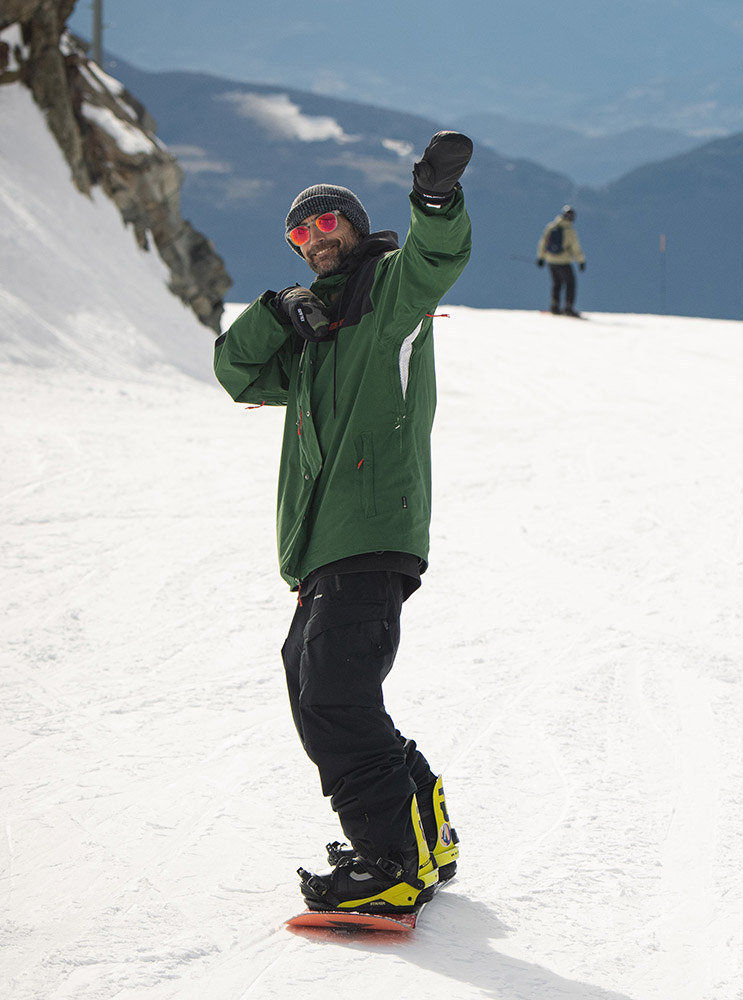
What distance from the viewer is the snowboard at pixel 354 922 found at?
212 cm

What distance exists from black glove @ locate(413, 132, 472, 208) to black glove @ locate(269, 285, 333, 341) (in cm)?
35

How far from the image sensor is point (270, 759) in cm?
302

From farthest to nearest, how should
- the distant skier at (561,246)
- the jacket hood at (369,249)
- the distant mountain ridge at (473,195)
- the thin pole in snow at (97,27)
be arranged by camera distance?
the distant mountain ridge at (473,195), the thin pole in snow at (97,27), the distant skier at (561,246), the jacket hood at (369,249)

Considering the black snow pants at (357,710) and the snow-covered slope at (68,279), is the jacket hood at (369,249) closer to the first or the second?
the black snow pants at (357,710)

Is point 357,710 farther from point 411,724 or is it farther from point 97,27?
point 97,27

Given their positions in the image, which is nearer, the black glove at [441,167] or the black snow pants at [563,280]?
the black glove at [441,167]

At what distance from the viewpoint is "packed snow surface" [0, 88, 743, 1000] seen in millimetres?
2057

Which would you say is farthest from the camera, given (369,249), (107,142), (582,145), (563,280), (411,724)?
(582,145)

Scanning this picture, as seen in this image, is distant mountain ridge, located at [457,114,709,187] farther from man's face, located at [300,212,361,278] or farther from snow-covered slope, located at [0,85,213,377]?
man's face, located at [300,212,361,278]

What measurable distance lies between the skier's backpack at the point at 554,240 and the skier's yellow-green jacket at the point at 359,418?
1364 cm

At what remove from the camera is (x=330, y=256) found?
87.4 inches

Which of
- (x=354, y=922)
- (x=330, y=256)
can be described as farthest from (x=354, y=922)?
(x=330, y=256)

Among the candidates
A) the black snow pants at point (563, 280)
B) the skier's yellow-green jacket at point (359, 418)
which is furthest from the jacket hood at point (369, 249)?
the black snow pants at point (563, 280)

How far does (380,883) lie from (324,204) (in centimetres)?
140
